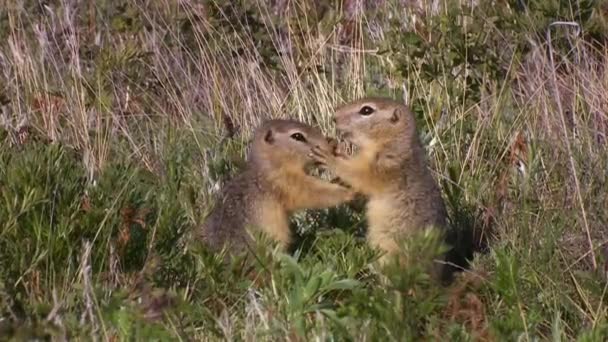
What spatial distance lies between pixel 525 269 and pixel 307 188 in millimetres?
1244

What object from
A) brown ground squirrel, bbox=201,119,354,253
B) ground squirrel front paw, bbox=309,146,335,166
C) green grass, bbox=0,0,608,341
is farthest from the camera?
ground squirrel front paw, bbox=309,146,335,166

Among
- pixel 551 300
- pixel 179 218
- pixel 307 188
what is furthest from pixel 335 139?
pixel 551 300

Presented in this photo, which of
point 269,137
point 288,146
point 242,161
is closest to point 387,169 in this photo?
point 288,146

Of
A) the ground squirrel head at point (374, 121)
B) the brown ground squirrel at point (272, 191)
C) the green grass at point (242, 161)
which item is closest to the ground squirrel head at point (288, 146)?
the brown ground squirrel at point (272, 191)

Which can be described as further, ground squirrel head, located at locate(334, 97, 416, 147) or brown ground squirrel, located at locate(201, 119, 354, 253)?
ground squirrel head, located at locate(334, 97, 416, 147)

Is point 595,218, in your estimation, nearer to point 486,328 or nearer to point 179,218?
point 486,328

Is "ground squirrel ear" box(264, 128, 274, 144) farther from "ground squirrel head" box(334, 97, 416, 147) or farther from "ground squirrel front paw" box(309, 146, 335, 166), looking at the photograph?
"ground squirrel head" box(334, 97, 416, 147)

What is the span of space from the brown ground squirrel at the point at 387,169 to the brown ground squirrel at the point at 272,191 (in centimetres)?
10

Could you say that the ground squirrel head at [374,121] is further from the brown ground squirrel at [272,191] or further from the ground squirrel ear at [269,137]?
the ground squirrel ear at [269,137]

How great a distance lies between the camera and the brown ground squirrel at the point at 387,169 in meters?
6.65

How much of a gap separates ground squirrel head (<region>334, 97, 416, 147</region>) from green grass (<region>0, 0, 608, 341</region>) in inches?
16.6

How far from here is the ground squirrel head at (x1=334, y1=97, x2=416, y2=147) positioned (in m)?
7.05

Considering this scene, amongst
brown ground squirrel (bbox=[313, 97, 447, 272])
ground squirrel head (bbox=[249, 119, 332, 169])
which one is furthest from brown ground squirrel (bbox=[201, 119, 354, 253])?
brown ground squirrel (bbox=[313, 97, 447, 272])

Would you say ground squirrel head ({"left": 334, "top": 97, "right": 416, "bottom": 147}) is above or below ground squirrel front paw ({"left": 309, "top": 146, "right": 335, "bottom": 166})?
above
